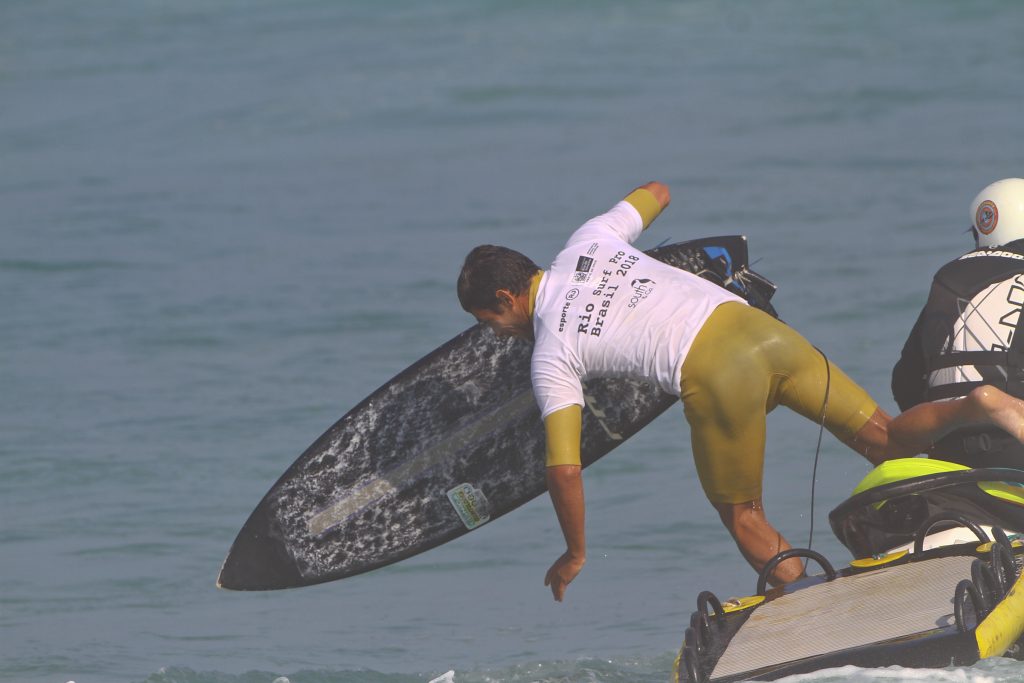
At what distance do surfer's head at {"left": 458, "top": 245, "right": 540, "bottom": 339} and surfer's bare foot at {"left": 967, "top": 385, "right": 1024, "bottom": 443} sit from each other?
1.60m

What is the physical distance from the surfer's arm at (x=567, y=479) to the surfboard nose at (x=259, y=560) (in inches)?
74.8

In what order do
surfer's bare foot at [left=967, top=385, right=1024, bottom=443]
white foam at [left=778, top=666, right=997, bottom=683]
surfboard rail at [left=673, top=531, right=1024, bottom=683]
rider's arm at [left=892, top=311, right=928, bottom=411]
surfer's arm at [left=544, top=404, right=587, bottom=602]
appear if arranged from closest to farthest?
white foam at [left=778, top=666, right=997, bottom=683] < surfboard rail at [left=673, top=531, right=1024, bottom=683] < surfer's bare foot at [left=967, top=385, right=1024, bottom=443] < surfer's arm at [left=544, top=404, right=587, bottom=602] < rider's arm at [left=892, top=311, right=928, bottom=411]

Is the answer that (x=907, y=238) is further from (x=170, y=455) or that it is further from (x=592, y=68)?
(x=592, y=68)

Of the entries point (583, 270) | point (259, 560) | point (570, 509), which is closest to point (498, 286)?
point (583, 270)

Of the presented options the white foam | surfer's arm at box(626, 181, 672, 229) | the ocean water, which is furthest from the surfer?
the white foam

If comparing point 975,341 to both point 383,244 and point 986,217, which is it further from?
point 383,244

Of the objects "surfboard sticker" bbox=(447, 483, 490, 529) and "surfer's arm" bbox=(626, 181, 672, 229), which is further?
A: "surfboard sticker" bbox=(447, 483, 490, 529)

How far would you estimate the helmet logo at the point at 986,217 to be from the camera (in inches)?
237

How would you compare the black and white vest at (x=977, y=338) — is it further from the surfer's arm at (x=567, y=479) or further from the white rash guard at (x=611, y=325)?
the surfer's arm at (x=567, y=479)

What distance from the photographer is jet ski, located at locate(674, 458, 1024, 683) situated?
461cm

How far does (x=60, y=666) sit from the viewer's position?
21.7 feet

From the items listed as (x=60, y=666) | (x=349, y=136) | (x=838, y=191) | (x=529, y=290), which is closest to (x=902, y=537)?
(x=529, y=290)

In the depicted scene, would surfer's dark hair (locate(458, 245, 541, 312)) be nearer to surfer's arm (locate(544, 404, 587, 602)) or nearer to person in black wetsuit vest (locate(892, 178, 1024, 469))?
surfer's arm (locate(544, 404, 587, 602))

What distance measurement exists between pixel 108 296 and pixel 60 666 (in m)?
7.52
